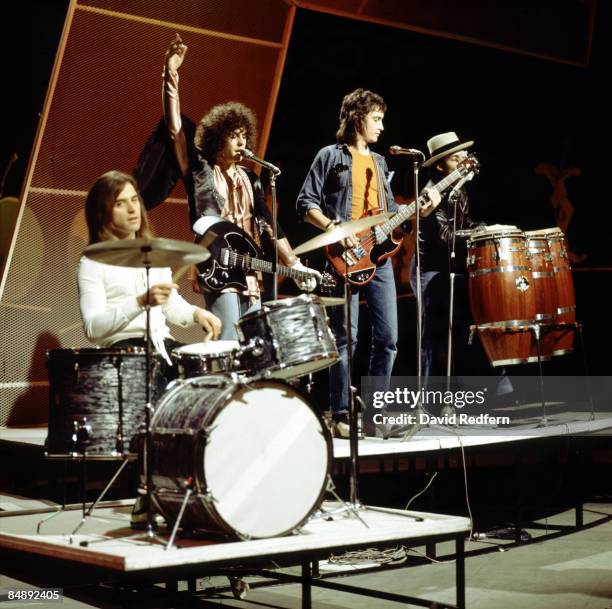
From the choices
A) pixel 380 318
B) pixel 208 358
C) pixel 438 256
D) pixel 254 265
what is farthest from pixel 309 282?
pixel 438 256

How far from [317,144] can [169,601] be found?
4.21 metres

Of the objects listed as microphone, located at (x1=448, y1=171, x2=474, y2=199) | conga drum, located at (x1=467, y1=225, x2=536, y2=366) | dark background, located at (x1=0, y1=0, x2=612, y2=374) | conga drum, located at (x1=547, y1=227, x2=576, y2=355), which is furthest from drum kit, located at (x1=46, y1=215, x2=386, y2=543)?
dark background, located at (x1=0, y1=0, x2=612, y2=374)

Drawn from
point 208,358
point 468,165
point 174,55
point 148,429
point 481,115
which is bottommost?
point 148,429

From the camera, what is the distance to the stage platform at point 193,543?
3174 millimetres

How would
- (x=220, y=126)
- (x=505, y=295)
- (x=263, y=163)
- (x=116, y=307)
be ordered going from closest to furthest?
1. (x=116, y=307)
2. (x=263, y=163)
3. (x=220, y=126)
4. (x=505, y=295)

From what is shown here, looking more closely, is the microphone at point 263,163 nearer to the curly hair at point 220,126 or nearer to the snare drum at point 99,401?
the curly hair at point 220,126

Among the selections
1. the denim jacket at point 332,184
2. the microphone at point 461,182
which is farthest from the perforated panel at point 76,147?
the microphone at point 461,182

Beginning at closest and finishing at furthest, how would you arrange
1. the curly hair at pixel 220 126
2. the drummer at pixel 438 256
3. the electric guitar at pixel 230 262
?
the electric guitar at pixel 230 262, the curly hair at pixel 220 126, the drummer at pixel 438 256

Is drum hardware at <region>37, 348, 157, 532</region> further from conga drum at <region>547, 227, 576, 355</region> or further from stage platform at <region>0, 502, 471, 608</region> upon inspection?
conga drum at <region>547, 227, 576, 355</region>

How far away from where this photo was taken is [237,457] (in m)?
3.44

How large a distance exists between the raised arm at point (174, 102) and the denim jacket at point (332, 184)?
0.74 metres

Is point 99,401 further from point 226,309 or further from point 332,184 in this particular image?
point 332,184

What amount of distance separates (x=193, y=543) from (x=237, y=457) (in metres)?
0.33

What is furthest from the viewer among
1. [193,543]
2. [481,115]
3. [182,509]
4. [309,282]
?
[481,115]
